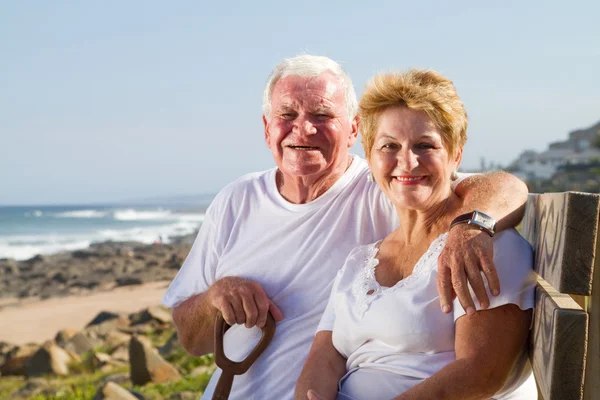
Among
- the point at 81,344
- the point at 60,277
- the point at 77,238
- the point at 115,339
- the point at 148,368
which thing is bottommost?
the point at 77,238

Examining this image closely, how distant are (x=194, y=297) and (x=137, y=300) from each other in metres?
13.6

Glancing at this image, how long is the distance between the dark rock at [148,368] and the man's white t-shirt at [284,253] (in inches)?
140

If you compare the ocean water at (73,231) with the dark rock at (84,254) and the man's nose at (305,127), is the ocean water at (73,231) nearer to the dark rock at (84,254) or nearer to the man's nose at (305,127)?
the dark rock at (84,254)

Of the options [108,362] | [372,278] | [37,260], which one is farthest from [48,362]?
[37,260]

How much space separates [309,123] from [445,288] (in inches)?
49.1

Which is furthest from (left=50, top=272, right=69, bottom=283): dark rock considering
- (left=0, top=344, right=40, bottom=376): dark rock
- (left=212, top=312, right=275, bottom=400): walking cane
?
(left=212, top=312, right=275, bottom=400): walking cane

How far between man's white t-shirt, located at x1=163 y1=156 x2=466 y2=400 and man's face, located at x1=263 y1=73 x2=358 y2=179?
14 cm

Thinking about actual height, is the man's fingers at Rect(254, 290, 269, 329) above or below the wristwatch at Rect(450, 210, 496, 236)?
below

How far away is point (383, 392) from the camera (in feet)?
7.63

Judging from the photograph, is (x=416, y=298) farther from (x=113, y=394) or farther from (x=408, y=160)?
(x=113, y=394)

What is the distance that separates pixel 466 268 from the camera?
2027mm

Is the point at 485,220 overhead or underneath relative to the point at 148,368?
overhead

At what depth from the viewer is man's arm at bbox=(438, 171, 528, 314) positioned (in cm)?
200

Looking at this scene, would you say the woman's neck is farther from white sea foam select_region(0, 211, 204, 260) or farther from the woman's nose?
white sea foam select_region(0, 211, 204, 260)
